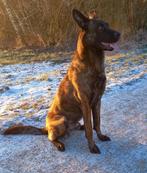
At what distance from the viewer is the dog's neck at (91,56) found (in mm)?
5438

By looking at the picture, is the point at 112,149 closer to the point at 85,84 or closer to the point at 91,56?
the point at 85,84

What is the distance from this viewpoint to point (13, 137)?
6066mm

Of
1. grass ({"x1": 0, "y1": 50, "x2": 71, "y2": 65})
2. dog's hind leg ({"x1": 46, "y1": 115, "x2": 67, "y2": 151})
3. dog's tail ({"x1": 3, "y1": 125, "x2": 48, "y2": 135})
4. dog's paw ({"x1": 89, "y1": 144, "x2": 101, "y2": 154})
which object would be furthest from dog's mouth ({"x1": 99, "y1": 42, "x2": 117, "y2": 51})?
grass ({"x1": 0, "y1": 50, "x2": 71, "y2": 65})

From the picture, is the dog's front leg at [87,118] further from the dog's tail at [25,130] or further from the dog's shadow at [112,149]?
the dog's tail at [25,130]

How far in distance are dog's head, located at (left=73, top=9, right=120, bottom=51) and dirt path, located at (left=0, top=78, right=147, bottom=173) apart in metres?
1.22

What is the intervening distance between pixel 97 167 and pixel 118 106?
7.72 ft

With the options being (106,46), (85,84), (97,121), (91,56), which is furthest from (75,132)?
(106,46)

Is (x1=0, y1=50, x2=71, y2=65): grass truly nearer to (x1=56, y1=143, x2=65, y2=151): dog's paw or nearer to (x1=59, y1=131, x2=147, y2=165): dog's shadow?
(x1=59, y1=131, x2=147, y2=165): dog's shadow

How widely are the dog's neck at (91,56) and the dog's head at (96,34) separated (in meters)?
0.06

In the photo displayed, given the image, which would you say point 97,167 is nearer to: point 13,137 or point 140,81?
point 13,137

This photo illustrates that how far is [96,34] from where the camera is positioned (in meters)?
5.38

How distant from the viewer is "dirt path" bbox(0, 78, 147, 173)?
5.15 meters

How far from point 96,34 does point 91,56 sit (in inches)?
10.3

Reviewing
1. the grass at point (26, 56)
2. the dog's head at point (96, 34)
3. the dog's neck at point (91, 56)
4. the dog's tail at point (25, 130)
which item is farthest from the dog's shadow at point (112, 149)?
the grass at point (26, 56)
